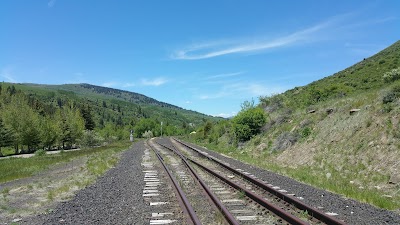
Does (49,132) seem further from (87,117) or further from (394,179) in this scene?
(394,179)

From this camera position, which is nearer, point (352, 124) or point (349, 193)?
point (349, 193)

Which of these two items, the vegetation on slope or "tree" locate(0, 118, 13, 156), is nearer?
the vegetation on slope

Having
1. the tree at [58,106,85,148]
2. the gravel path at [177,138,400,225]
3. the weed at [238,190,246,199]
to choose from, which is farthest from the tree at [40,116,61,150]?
the weed at [238,190,246,199]

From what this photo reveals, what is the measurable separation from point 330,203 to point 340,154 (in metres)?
7.37

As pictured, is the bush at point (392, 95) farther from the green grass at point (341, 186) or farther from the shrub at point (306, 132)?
the shrub at point (306, 132)

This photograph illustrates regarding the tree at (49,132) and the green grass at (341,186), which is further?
the tree at (49,132)

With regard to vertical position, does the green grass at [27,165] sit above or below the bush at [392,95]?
below

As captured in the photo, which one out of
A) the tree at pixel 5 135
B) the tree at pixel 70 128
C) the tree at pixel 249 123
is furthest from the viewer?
the tree at pixel 70 128

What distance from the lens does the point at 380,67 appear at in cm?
4750

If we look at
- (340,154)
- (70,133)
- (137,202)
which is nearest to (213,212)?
(137,202)

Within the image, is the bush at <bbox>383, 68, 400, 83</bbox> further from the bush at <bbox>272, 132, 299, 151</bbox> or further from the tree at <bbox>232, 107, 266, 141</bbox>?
the tree at <bbox>232, 107, 266, 141</bbox>

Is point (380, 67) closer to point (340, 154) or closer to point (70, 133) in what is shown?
point (340, 154)

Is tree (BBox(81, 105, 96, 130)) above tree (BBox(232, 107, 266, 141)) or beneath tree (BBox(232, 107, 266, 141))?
above

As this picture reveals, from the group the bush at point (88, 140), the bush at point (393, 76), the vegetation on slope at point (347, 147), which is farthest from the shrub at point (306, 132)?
the bush at point (88, 140)
